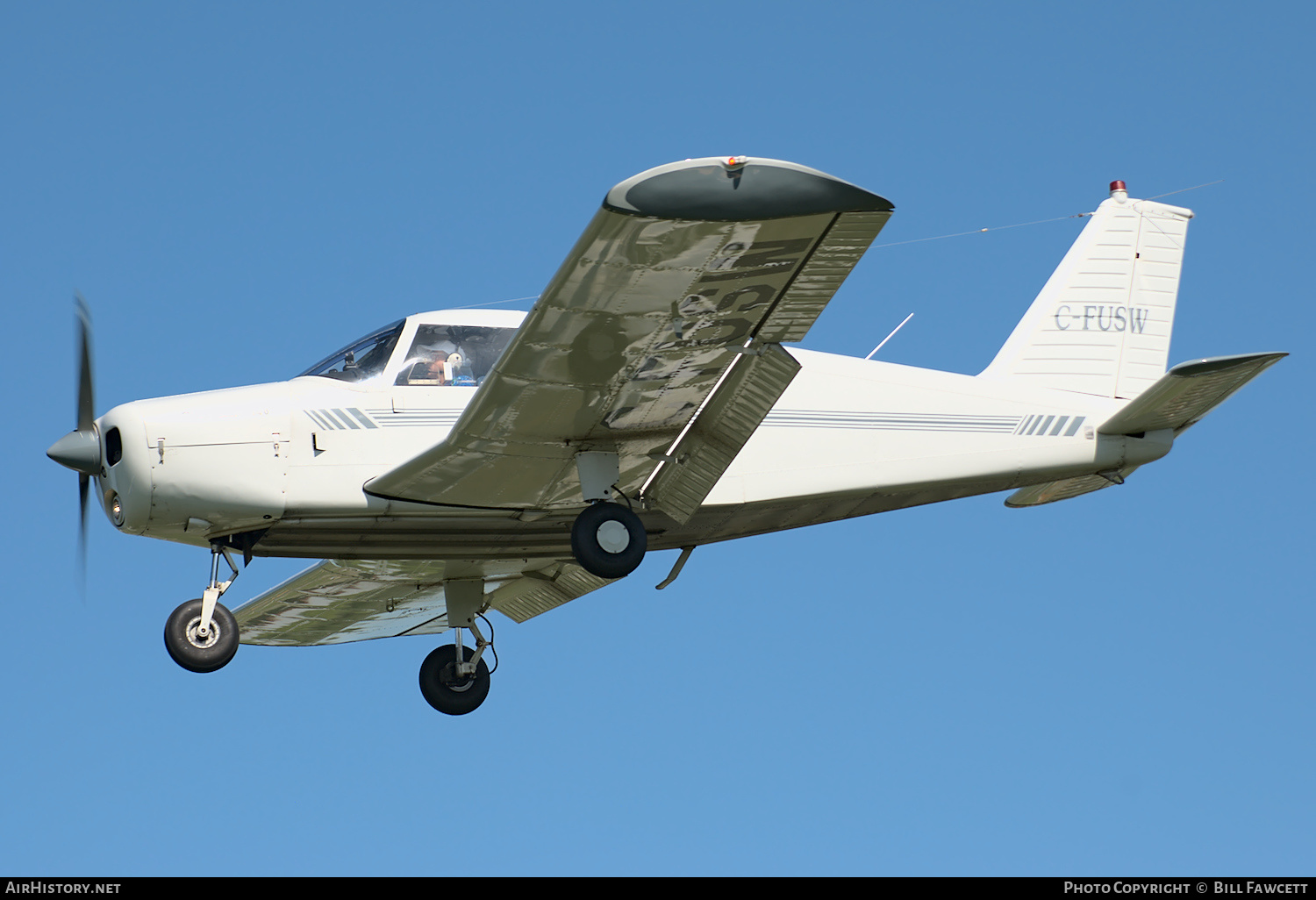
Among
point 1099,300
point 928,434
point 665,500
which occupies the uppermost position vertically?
point 1099,300

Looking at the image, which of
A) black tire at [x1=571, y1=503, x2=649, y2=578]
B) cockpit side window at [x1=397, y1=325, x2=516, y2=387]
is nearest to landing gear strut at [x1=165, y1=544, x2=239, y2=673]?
cockpit side window at [x1=397, y1=325, x2=516, y2=387]

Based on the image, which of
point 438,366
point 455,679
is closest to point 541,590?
point 455,679

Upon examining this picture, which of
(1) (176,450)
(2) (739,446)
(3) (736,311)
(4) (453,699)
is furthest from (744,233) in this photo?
(4) (453,699)

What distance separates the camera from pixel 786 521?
47.0 ft

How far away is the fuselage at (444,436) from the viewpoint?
12.1m

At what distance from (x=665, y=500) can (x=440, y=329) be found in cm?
251

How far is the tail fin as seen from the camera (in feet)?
50.3

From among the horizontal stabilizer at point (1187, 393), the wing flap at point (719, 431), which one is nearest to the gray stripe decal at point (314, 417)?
the wing flap at point (719, 431)

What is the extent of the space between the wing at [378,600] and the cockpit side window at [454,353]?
2873mm

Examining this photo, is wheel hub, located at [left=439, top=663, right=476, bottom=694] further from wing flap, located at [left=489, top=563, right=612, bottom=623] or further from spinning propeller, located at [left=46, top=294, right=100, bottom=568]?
spinning propeller, located at [left=46, top=294, right=100, bottom=568]

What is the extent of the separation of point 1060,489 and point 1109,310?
2.09 meters

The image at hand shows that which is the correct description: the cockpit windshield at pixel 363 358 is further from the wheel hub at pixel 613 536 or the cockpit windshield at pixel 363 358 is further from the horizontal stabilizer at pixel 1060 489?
the horizontal stabilizer at pixel 1060 489

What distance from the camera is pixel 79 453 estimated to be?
12.1m
